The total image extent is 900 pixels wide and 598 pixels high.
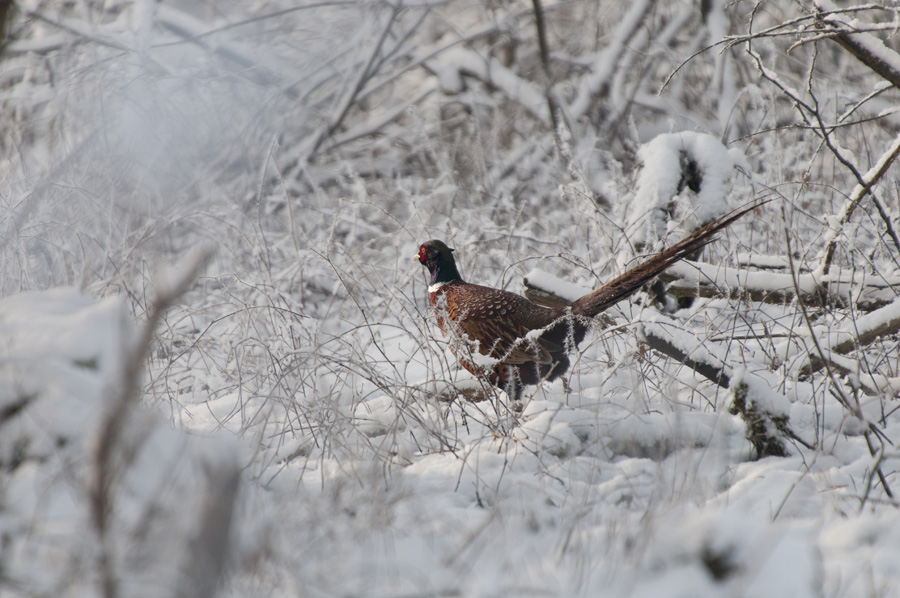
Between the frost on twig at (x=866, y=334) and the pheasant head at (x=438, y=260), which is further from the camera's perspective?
the pheasant head at (x=438, y=260)

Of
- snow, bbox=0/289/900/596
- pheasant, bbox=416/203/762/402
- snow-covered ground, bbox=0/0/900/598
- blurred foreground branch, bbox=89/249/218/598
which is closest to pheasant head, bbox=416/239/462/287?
pheasant, bbox=416/203/762/402

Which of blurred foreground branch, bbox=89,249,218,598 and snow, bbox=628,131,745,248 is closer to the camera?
blurred foreground branch, bbox=89,249,218,598

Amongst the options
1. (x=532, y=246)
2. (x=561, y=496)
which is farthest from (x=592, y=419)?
(x=532, y=246)

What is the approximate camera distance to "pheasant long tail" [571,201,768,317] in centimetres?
280

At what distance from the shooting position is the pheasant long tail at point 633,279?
2803 mm

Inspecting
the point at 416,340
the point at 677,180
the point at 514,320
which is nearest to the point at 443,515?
the point at 416,340

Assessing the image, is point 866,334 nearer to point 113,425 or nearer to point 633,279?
point 633,279

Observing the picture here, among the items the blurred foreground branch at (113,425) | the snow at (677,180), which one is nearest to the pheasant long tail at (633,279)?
the snow at (677,180)

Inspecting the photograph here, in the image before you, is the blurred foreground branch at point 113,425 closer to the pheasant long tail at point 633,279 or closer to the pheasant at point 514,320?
the pheasant at point 514,320

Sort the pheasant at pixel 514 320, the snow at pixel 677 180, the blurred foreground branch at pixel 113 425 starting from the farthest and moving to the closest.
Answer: the snow at pixel 677 180 → the pheasant at pixel 514 320 → the blurred foreground branch at pixel 113 425

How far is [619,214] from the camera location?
13.8 feet

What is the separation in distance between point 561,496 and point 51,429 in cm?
136

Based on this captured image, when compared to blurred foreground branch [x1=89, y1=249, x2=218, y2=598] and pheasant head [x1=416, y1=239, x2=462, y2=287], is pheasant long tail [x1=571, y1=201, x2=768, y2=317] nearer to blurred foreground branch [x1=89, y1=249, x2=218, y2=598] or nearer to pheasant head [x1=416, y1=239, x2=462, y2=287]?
pheasant head [x1=416, y1=239, x2=462, y2=287]

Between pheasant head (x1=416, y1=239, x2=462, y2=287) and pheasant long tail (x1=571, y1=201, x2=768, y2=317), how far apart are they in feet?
2.75
